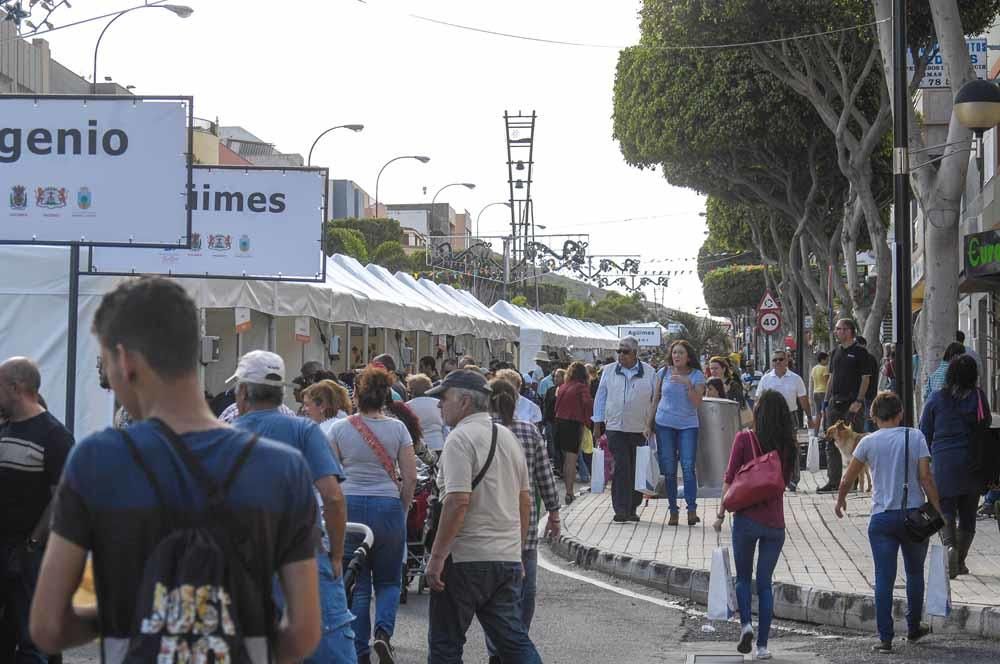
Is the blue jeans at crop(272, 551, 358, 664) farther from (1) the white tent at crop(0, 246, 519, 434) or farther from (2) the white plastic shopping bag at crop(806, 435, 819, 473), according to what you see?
(2) the white plastic shopping bag at crop(806, 435, 819, 473)

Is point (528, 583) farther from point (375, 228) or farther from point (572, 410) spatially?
point (375, 228)

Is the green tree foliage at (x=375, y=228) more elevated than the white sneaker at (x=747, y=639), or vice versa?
the green tree foliage at (x=375, y=228)

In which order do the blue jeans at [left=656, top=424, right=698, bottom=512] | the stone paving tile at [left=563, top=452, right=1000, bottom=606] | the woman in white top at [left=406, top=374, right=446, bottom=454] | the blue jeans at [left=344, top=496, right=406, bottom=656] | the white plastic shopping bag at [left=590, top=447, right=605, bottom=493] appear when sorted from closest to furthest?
the blue jeans at [left=344, top=496, right=406, bottom=656]
the stone paving tile at [left=563, top=452, right=1000, bottom=606]
the woman in white top at [left=406, top=374, right=446, bottom=454]
the blue jeans at [left=656, top=424, right=698, bottom=512]
the white plastic shopping bag at [left=590, top=447, right=605, bottom=493]

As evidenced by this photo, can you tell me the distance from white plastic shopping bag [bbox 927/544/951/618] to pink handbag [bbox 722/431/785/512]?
3.77 feet

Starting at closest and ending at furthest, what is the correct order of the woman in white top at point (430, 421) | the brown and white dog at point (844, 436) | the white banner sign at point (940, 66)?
the woman in white top at point (430, 421) → the brown and white dog at point (844, 436) → the white banner sign at point (940, 66)

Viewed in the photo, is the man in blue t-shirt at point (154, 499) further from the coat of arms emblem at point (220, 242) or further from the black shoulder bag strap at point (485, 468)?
the coat of arms emblem at point (220, 242)

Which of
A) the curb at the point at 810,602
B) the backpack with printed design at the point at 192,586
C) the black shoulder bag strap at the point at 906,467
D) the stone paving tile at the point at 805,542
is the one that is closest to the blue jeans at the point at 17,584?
the curb at the point at 810,602

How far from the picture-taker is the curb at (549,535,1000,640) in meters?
9.00

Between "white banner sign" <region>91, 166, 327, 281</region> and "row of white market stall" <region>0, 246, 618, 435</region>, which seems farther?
"white banner sign" <region>91, 166, 327, 281</region>

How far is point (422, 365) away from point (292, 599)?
48.5ft

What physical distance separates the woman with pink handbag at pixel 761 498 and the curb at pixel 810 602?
4.20 feet

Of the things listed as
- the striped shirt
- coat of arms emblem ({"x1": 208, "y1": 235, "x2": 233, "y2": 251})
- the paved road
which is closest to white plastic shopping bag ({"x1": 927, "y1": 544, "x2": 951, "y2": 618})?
the paved road

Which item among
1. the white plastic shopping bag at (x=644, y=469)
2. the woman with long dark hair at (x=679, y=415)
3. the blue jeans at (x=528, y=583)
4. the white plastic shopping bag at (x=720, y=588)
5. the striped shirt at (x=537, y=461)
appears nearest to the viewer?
the blue jeans at (x=528, y=583)

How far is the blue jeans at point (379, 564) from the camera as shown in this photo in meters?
7.61
